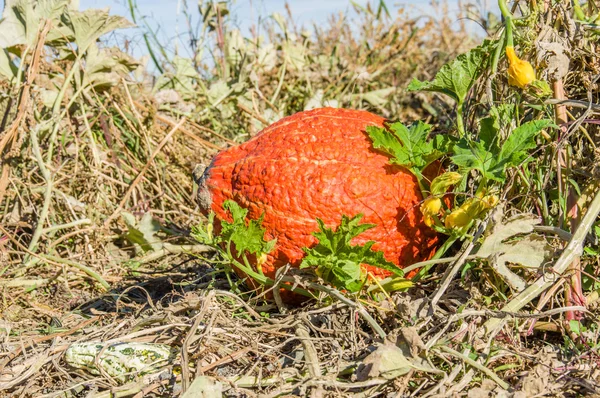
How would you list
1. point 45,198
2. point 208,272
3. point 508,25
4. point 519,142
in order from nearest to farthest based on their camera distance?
point 519,142
point 508,25
point 208,272
point 45,198

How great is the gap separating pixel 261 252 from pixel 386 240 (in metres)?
0.47

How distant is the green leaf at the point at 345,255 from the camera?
214 centimetres

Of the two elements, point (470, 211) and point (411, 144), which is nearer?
point (470, 211)

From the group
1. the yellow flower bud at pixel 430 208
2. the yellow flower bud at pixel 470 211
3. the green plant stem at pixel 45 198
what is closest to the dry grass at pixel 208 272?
the green plant stem at pixel 45 198

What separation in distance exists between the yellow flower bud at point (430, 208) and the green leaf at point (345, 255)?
25 cm

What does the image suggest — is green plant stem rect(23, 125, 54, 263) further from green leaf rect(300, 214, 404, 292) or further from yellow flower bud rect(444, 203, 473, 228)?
yellow flower bud rect(444, 203, 473, 228)

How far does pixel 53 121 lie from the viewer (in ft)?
11.8

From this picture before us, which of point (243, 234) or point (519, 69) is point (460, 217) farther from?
point (243, 234)

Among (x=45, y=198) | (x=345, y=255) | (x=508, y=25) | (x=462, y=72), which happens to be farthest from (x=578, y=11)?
(x=45, y=198)

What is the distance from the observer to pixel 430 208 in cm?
229

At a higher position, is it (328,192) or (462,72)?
(462,72)

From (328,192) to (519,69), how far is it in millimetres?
794

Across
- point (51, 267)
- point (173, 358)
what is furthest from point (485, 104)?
point (51, 267)

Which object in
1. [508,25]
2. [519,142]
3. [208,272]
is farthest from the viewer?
[208,272]
